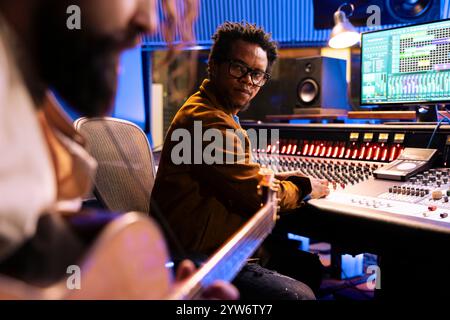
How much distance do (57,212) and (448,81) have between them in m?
1.75

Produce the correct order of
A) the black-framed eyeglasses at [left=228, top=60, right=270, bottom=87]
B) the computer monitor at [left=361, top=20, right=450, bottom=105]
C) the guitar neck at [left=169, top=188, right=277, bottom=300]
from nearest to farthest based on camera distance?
1. the guitar neck at [left=169, top=188, right=277, bottom=300]
2. the black-framed eyeglasses at [left=228, top=60, right=270, bottom=87]
3. the computer monitor at [left=361, top=20, right=450, bottom=105]

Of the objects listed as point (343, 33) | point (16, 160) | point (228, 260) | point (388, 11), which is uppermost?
point (388, 11)

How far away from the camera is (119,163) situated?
1.49m

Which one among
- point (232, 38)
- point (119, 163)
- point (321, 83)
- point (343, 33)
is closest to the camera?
point (119, 163)

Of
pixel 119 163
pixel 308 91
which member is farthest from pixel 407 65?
pixel 119 163

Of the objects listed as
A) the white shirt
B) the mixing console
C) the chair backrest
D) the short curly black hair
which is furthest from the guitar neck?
the short curly black hair

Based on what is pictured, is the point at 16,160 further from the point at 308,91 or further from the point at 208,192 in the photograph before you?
the point at 308,91

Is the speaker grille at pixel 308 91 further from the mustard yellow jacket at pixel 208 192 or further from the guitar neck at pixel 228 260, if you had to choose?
the guitar neck at pixel 228 260

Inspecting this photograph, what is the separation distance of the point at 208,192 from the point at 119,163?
13.9 inches

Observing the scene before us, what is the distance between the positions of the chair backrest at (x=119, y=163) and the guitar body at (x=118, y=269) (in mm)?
879

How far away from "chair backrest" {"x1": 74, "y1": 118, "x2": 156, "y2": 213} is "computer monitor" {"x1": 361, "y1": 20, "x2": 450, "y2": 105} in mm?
1182

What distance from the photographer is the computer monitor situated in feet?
5.74

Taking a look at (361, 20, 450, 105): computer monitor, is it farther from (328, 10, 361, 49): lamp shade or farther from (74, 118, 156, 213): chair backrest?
(74, 118, 156, 213): chair backrest

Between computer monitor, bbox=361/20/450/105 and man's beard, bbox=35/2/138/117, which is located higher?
computer monitor, bbox=361/20/450/105
